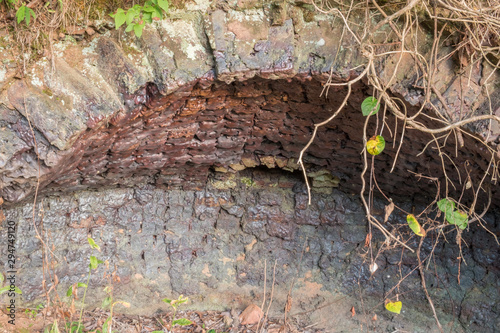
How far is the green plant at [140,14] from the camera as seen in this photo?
202 centimetres

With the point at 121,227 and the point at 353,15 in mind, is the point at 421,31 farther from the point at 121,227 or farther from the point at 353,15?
the point at 121,227

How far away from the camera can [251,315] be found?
3338mm

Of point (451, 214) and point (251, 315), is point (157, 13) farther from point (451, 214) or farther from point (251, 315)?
point (251, 315)

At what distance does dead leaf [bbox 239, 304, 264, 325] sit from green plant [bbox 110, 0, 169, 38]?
2173 millimetres

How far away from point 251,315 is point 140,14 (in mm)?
2254

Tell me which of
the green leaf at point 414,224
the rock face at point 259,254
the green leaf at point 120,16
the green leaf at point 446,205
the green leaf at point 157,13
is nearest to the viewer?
the green leaf at point 120,16

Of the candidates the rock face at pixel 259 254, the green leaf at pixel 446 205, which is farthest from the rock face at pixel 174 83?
the rock face at pixel 259 254

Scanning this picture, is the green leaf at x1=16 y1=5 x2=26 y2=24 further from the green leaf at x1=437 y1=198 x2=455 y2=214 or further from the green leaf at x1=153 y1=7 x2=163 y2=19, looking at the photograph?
the green leaf at x1=437 y1=198 x2=455 y2=214

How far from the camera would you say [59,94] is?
7.07 ft

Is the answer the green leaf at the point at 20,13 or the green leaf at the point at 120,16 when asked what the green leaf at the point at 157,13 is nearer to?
the green leaf at the point at 120,16

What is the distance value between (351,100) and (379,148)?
55 centimetres

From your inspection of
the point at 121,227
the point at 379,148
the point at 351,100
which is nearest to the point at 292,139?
the point at 351,100

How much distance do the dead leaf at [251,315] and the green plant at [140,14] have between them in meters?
2.17

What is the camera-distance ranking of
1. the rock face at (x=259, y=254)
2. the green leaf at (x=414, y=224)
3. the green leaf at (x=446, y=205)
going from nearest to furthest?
1. the green leaf at (x=414, y=224)
2. the green leaf at (x=446, y=205)
3. the rock face at (x=259, y=254)
